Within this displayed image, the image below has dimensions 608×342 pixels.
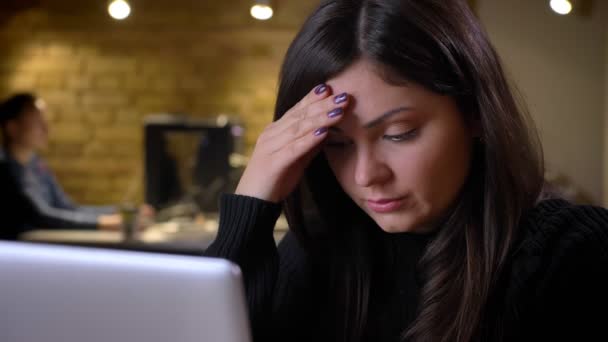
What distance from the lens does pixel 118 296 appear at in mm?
567

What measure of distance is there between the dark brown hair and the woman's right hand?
36mm

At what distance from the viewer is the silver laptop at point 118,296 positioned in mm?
555

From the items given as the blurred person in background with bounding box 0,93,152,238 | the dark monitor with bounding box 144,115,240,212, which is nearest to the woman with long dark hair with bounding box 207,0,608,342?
the blurred person in background with bounding box 0,93,152,238

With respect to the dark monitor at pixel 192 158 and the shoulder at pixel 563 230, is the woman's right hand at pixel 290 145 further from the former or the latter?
the dark monitor at pixel 192 158

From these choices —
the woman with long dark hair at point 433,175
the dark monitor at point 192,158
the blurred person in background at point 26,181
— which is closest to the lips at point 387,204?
the woman with long dark hair at point 433,175

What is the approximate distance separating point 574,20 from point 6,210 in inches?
121

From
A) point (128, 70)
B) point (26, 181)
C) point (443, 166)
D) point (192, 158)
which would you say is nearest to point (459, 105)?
point (443, 166)

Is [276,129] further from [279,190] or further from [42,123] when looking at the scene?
[42,123]

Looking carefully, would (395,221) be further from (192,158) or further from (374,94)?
(192,158)

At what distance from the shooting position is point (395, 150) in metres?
0.95

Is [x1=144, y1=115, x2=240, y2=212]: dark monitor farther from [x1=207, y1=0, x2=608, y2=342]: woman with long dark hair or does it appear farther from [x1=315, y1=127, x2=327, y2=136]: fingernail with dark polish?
[x1=315, y1=127, x2=327, y2=136]: fingernail with dark polish

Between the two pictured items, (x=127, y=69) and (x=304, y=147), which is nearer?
(x=304, y=147)

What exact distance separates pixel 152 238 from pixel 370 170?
2163 mm

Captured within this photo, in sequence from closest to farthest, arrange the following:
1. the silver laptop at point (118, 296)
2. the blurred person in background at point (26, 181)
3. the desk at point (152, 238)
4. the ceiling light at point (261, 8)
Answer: the silver laptop at point (118, 296) < the ceiling light at point (261, 8) < the desk at point (152, 238) < the blurred person in background at point (26, 181)
